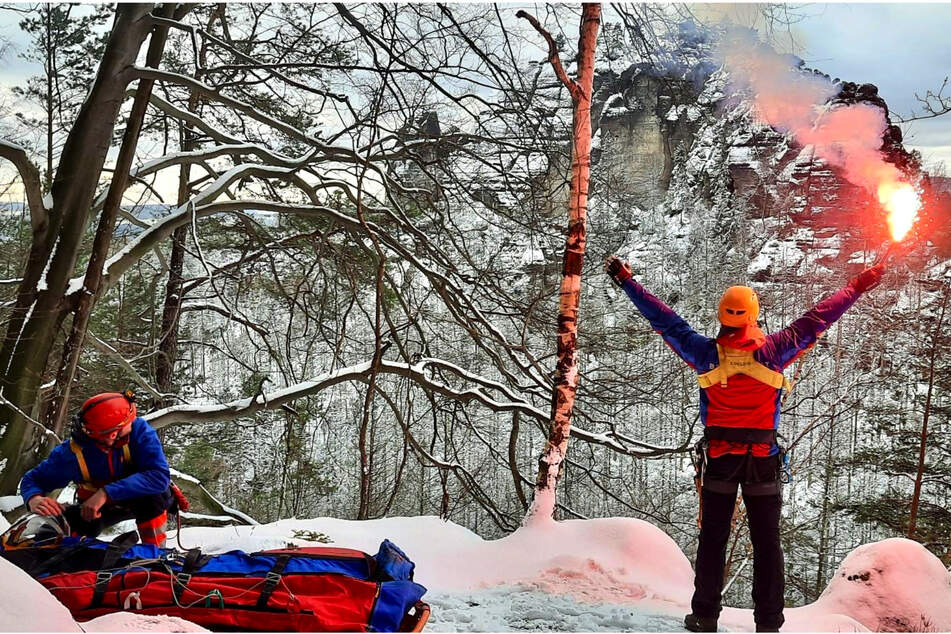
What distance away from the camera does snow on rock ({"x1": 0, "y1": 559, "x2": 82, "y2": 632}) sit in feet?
6.01

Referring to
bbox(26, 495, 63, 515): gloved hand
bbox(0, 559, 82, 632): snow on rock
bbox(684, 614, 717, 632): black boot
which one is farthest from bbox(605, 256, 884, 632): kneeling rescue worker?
bbox(26, 495, 63, 515): gloved hand

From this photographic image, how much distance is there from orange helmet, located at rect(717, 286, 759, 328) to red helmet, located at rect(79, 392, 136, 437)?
3222 millimetres

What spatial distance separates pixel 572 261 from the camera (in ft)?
16.5

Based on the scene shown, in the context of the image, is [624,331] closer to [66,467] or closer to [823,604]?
[823,604]

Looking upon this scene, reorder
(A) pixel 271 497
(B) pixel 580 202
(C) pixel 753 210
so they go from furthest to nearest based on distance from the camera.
Result: (C) pixel 753 210
(A) pixel 271 497
(B) pixel 580 202

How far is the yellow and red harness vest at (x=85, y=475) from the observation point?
3.86 meters

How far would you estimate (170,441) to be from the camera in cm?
1533

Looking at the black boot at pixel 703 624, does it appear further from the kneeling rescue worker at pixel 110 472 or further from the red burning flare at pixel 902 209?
the kneeling rescue worker at pixel 110 472

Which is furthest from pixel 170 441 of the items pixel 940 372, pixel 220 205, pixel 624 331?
pixel 940 372

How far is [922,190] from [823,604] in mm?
2695

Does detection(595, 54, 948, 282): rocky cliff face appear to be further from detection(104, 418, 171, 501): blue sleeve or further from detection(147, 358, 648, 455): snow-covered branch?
detection(104, 418, 171, 501): blue sleeve

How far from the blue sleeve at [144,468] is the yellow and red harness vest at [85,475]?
0.03 meters

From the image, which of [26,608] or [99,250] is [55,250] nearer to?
[99,250]

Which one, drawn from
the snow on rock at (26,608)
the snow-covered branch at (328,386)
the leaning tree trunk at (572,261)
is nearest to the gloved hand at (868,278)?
the leaning tree trunk at (572,261)
